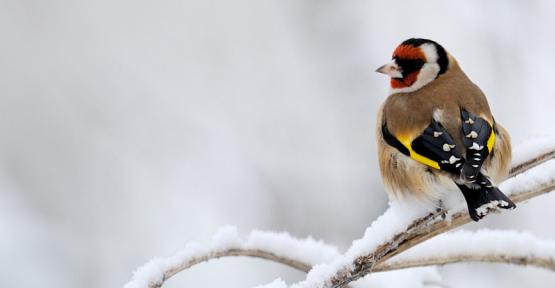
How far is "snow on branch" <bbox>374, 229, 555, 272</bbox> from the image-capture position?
2256mm

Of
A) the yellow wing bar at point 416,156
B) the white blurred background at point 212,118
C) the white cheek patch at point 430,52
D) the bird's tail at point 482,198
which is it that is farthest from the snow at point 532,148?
the white blurred background at point 212,118

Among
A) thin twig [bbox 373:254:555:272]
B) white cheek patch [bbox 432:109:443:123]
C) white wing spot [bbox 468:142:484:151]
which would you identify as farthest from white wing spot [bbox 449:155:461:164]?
thin twig [bbox 373:254:555:272]

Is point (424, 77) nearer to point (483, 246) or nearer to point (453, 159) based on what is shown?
point (453, 159)

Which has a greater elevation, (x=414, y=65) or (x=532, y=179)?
(x=414, y=65)

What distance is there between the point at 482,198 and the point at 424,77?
140 centimetres

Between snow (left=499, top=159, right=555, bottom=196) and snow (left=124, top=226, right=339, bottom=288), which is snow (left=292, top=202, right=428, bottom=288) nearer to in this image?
snow (left=124, top=226, right=339, bottom=288)

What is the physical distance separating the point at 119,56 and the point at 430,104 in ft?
8.36

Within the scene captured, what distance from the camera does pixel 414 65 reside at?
153 inches

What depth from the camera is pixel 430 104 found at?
11.3 feet

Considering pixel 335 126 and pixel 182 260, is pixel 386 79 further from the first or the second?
pixel 182 260

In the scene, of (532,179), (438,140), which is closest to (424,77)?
(438,140)

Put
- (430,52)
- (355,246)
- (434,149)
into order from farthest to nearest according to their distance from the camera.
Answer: (430,52)
(434,149)
(355,246)

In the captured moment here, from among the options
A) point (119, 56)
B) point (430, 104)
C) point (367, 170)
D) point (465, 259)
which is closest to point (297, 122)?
point (367, 170)

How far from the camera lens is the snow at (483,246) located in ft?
7.47
